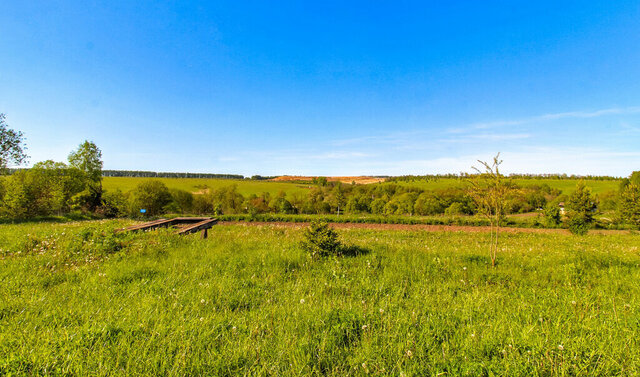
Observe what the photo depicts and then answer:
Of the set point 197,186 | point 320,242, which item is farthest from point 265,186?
point 320,242

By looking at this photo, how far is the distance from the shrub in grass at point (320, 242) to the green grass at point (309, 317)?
549 mm

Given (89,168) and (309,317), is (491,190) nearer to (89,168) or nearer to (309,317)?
(309,317)

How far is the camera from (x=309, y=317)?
10.4 ft

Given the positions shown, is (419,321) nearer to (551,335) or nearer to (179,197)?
(551,335)

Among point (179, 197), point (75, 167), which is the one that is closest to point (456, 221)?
point (75, 167)

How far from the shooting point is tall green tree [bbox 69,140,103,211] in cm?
3534

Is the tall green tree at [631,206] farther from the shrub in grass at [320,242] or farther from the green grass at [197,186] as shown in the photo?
the green grass at [197,186]

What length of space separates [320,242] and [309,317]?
352 centimetres

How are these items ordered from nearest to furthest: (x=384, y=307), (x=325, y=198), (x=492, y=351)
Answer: (x=492, y=351) < (x=384, y=307) < (x=325, y=198)

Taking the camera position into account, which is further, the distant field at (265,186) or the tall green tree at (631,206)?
the distant field at (265,186)

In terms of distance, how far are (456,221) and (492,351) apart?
36308mm

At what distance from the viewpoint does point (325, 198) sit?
252 feet

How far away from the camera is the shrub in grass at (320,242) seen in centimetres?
655

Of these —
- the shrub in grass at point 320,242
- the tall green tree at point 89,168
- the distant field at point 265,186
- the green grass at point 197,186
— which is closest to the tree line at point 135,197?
the tall green tree at point 89,168
